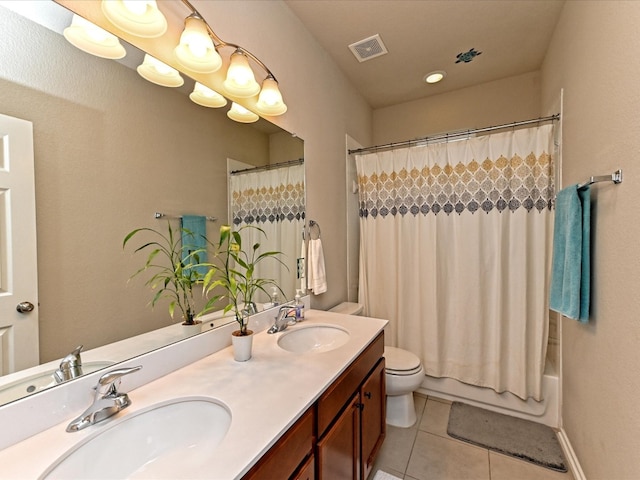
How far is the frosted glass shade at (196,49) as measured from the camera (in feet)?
3.54

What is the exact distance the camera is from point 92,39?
0.86 m

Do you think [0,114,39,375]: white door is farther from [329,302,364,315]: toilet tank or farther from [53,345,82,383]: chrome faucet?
[329,302,364,315]: toilet tank

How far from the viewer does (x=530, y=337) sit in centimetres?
192

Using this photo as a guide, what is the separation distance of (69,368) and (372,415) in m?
1.28

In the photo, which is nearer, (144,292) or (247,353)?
(144,292)

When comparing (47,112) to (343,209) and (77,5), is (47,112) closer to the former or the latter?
(77,5)

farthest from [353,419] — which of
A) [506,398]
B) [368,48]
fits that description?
[368,48]

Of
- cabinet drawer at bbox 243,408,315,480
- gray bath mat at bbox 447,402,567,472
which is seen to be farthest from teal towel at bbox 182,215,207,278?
gray bath mat at bbox 447,402,567,472

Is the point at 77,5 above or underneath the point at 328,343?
above

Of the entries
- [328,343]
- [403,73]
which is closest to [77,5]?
[328,343]

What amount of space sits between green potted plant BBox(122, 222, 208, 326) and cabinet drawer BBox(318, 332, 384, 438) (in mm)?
606

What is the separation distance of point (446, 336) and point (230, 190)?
6.33 ft

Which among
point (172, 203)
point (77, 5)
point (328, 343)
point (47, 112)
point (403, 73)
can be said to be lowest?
point (328, 343)

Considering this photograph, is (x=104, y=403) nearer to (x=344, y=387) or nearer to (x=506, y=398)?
(x=344, y=387)
